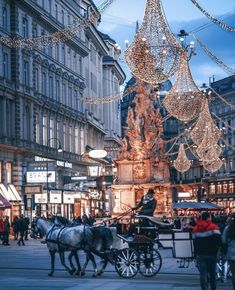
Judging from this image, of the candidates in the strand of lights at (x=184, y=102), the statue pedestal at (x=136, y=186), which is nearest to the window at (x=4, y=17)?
the statue pedestal at (x=136, y=186)

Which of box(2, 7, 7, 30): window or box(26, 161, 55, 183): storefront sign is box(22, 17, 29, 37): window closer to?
box(2, 7, 7, 30): window

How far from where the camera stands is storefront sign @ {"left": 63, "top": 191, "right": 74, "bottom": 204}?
77.1 m

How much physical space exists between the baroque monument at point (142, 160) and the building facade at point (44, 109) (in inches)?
205

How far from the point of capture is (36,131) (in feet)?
242

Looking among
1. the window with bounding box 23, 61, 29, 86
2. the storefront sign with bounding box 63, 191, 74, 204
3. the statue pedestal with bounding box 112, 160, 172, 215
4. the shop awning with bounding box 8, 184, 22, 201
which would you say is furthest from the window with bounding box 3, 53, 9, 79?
the statue pedestal with bounding box 112, 160, 172, 215

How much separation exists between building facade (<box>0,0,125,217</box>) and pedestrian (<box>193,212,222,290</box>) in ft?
134

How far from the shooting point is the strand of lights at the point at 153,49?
29.3 metres

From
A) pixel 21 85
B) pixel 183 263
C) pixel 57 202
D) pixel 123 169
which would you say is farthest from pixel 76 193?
pixel 183 263

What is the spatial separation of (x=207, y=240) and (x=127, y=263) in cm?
751

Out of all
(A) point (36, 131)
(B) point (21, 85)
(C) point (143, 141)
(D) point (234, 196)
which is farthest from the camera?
(D) point (234, 196)

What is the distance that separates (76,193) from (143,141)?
2982 cm

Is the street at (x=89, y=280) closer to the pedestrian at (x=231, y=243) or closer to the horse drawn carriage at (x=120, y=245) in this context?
the horse drawn carriage at (x=120, y=245)

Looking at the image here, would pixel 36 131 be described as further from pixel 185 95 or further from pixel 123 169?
pixel 185 95

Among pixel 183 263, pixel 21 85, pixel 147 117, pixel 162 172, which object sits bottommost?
pixel 183 263
